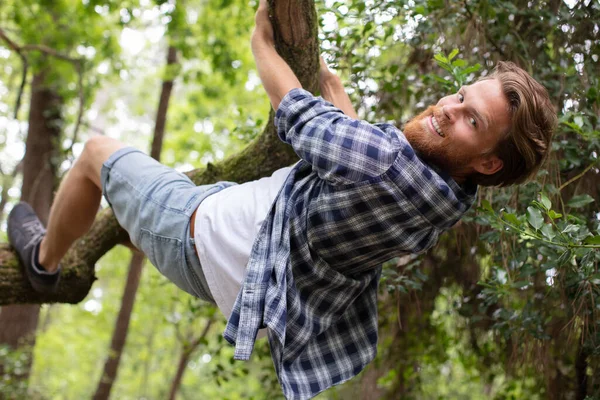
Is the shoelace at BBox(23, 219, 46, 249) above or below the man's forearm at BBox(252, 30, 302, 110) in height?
below

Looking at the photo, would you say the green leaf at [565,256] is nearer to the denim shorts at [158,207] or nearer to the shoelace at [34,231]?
the denim shorts at [158,207]

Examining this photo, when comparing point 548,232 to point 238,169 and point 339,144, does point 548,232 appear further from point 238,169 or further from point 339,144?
point 238,169

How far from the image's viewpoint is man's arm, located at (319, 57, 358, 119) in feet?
8.67

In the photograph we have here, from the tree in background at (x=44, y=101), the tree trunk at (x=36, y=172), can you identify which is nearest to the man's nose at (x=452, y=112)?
the tree in background at (x=44, y=101)

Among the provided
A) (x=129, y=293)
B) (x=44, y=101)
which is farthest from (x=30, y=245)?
(x=44, y=101)

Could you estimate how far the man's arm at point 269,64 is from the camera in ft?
7.17

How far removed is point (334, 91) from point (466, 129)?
2.52 feet

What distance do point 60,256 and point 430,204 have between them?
6.21ft

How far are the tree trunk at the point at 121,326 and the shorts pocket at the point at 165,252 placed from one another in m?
3.14

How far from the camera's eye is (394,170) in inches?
77.4

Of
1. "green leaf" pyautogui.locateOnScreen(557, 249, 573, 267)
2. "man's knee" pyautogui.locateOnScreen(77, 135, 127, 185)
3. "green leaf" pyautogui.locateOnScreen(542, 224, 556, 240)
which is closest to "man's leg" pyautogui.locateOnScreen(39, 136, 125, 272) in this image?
"man's knee" pyautogui.locateOnScreen(77, 135, 127, 185)

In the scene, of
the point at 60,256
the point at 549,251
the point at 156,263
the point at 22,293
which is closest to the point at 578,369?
the point at 549,251

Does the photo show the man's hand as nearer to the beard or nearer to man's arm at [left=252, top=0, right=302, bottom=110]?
man's arm at [left=252, top=0, right=302, bottom=110]

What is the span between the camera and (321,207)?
2.07 meters
